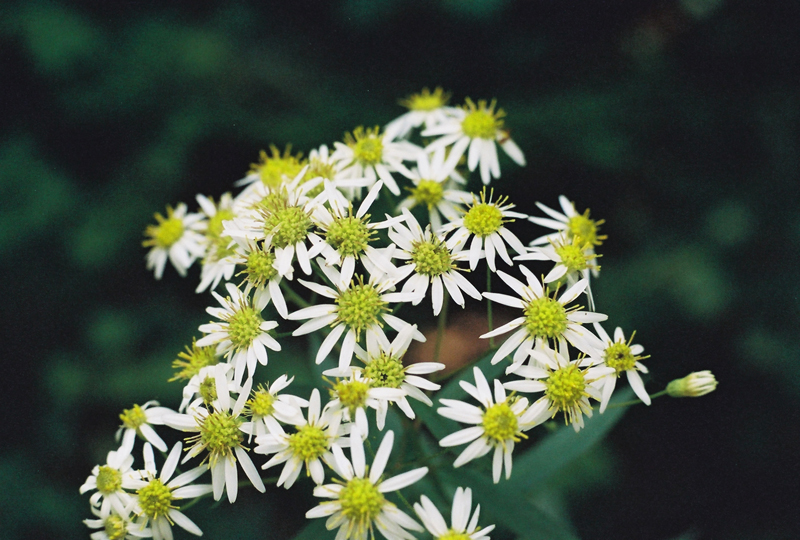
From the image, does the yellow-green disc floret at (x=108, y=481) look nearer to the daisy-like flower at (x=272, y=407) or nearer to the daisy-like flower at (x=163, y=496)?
the daisy-like flower at (x=163, y=496)

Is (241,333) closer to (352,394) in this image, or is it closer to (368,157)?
(352,394)

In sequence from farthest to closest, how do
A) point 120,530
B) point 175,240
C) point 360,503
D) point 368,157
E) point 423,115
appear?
point 423,115
point 175,240
point 368,157
point 120,530
point 360,503

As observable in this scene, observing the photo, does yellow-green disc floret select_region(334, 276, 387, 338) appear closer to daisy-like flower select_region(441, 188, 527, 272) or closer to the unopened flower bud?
daisy-like flower select_region(441, 188, 527, 272)

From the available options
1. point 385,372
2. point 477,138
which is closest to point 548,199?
point 477,138

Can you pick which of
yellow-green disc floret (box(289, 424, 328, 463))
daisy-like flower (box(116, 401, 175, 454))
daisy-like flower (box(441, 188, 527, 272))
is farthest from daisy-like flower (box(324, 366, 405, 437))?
daisy-like flower (box(116, 401, 175, 454))

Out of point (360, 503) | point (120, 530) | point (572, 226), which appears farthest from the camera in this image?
point (572, 226)

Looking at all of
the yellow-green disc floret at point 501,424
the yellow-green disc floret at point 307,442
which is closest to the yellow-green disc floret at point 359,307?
the yellow-green disc floret at point 307,442
